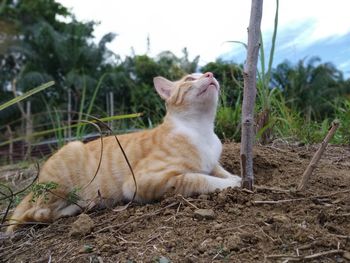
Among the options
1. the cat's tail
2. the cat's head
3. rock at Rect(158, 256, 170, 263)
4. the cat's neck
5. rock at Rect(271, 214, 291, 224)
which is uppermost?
the cat's head

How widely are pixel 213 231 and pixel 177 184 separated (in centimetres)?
57

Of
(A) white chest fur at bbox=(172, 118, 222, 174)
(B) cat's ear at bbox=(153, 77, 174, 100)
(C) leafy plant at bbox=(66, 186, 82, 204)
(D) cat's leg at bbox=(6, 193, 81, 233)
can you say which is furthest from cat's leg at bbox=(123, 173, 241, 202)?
(B) cat's ear at bbox=(153, 77, 174, 100)

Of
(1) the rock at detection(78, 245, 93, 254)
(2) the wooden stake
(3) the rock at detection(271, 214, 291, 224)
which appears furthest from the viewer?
(2) the wooden stake

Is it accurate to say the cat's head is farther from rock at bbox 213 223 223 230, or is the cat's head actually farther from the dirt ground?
rock at bbox 213 223 223 230

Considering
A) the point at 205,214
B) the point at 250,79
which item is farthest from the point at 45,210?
the point at 250,79

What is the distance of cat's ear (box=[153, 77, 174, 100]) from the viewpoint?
121 inches

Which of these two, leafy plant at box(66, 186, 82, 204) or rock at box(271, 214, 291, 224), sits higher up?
rock at box(271, 214, 291, 224)

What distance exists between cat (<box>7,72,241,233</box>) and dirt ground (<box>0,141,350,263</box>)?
0.42 feet

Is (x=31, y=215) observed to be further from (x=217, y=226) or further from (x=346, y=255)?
(x=346, y=255)

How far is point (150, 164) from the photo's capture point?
2.54 m

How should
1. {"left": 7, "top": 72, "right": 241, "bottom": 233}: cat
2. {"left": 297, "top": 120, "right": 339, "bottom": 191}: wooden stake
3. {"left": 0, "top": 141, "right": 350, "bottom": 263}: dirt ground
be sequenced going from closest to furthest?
1. {"left": 0, "top": 141, "right": 350, "bottom": 263}: dirt ground
2. {"left": 297, "top": 120, "right": 339, "bottom": 191}: wooden stake
3. {"left": 7, "top": 72, "right": 241, "bottom": 233}: cat

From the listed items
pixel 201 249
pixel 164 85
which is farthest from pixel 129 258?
pixel 164 85

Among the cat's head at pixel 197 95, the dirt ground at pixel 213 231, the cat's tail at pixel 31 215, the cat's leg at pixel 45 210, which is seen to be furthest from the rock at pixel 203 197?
the cat's tail at pixel 31 215

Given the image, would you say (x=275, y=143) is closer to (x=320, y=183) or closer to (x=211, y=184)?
(x=320, y=183)
